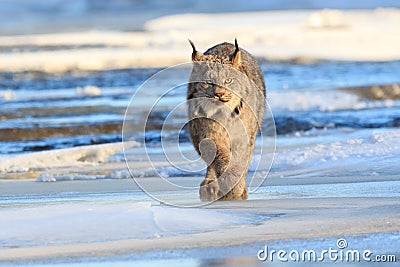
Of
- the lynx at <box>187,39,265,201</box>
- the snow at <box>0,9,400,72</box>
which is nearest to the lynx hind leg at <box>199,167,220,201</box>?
the lynx at <box>187,39,265,201</box>

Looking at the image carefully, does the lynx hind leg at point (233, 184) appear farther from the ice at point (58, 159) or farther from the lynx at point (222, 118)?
the ice at point (58, 159)

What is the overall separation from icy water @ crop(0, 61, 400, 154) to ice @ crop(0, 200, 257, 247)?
191 inches

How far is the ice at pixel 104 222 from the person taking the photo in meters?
6.08

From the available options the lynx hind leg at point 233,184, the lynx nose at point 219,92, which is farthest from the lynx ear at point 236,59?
the lynx hind leg at point 233,184

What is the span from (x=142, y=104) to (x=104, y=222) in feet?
29.3

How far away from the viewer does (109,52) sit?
25828 millimetres

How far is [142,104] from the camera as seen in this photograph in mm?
15227

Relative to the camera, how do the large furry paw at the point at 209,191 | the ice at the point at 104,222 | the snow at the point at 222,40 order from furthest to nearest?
the snow at the point at 222,40 < the large furry paw at the point at 209,191 < the ice at the point at 104,222

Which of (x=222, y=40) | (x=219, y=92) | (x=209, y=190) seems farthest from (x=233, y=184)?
(x=222, y=40)

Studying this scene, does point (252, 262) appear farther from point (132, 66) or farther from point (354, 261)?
point (132, 66)

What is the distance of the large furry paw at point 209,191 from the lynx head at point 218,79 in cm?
56

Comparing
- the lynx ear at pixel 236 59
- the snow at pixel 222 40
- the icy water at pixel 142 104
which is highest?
the snow at pixel 222 40

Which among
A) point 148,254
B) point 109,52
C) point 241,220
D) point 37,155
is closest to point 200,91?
point 241,220

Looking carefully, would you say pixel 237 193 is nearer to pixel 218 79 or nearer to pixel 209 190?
pixel 209 190
